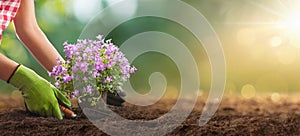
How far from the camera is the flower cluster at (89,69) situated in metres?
2.54

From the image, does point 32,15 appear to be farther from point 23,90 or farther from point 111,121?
point 111,121

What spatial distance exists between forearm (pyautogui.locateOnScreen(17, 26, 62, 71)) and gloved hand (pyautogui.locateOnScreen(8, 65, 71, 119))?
0.23 m

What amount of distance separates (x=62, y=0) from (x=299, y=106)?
2.54m

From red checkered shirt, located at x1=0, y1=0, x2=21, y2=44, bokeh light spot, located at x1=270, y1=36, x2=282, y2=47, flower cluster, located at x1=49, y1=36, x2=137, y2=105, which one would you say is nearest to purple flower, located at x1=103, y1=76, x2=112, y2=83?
flower cluster, located at x1=49, y1=36, x2=137, y2=105

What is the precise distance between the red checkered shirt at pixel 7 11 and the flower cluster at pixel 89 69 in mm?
318

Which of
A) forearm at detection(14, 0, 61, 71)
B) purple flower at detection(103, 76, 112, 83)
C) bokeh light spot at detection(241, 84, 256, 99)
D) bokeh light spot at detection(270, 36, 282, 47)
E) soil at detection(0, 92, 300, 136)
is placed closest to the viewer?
soil at detection(0, 92, 300, 136)

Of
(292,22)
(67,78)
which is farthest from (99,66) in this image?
(292,22)

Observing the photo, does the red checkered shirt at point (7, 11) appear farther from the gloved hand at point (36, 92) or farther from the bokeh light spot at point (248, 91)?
the bokeh light spot at point (248, 91)

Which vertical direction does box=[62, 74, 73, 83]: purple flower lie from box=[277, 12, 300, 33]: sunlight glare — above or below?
below

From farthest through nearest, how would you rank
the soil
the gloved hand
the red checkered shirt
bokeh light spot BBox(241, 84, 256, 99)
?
bokeh light spot BBox(241, 84, 256, 99), the gloved hand, the red checkered shirt, the soil

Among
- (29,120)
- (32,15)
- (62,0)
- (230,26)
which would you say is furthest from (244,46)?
(29,120)

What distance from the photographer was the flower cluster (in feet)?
8.32

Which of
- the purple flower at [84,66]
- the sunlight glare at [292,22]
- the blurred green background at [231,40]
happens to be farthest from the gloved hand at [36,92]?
the sunlight glare at [292,22]

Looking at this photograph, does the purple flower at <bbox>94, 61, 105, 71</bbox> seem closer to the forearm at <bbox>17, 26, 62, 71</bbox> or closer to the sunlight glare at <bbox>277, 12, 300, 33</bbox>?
the forearm at <bbox>17, 26, 62, 71</bbox>
